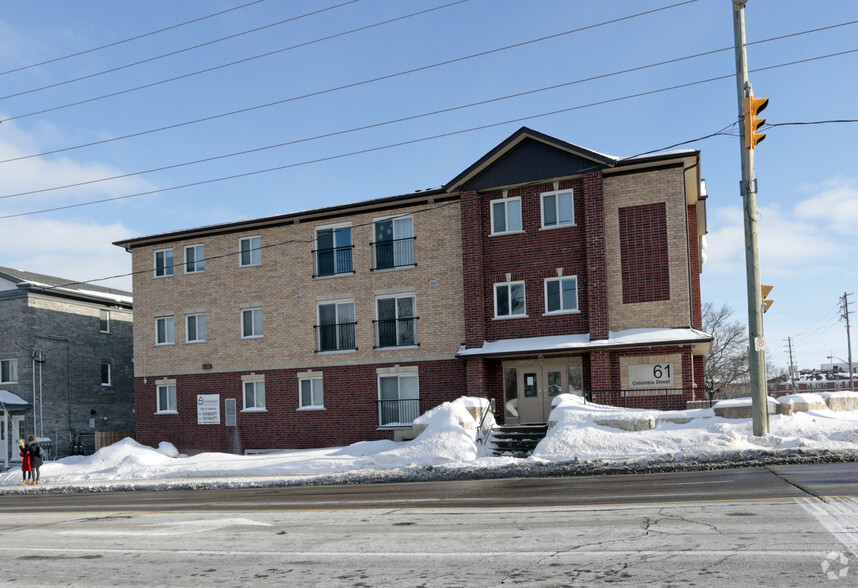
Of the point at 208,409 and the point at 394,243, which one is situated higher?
the point at 394,243

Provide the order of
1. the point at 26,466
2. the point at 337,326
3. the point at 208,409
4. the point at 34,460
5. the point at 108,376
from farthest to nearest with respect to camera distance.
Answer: the point at 108,376 < the point at 208,409 < the point at 337,326 < the point at 26,466 < the point at 34,460

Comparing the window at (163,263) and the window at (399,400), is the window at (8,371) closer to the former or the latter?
the window at (163,263)

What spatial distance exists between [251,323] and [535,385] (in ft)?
40.0

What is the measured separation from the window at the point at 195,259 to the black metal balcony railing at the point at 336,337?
6.45 metres

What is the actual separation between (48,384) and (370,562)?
3409 cm

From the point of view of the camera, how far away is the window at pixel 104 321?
40875 millimetres

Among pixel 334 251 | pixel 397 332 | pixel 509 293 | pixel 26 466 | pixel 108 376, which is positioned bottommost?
pixel 26 466

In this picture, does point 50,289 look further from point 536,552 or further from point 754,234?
point 536,552

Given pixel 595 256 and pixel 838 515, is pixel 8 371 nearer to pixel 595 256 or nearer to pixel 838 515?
pixel 595 256

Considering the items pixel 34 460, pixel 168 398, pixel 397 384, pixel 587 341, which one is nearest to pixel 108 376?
pixel 168 398

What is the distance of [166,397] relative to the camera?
33719 millimetres

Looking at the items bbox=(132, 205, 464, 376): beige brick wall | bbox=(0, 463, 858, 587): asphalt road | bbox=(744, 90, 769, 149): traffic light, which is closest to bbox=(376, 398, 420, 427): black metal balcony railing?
bbox=(132, 205, 464, 376): beige brick wall

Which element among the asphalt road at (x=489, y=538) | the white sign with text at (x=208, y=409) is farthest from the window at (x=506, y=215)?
the asphalt road at (x=489, y=538)

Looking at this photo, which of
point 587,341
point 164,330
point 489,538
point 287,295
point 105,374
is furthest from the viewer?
point 105,374
